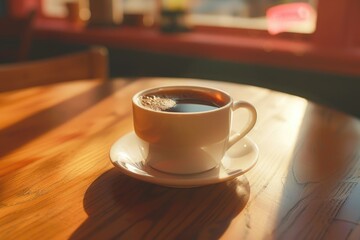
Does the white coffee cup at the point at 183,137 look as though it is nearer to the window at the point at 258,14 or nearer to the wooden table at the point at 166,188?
the wooden table at the point at 166,188

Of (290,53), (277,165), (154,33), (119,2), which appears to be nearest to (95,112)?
(277,165)

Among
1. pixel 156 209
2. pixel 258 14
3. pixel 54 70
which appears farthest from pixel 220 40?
pixel 156 209

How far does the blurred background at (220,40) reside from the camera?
153 cm

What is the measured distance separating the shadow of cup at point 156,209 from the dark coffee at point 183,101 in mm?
103

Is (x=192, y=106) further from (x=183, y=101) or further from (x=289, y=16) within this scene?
(x=289, y=16)

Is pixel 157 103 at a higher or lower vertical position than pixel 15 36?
higher

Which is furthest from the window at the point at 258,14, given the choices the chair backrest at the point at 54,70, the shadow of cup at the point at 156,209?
the shadow of cup at the point at 156,209

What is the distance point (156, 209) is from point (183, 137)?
0.09 m

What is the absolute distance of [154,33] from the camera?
1.91 meters

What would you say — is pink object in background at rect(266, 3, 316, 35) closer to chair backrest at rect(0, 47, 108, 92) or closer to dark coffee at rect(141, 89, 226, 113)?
chair backrest at rect(0, 47, 108, 92)

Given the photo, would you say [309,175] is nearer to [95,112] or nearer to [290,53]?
[95,112]

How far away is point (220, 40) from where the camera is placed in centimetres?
172

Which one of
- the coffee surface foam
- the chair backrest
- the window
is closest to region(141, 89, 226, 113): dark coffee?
the coffee surface foam

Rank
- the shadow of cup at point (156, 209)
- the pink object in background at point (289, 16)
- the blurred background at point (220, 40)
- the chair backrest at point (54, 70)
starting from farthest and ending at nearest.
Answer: the pink object in background at point (289, 16), the blurred background at point (220, 40), the chair backrest at point (54, 70), the shadow of cup at point (156, 209)
